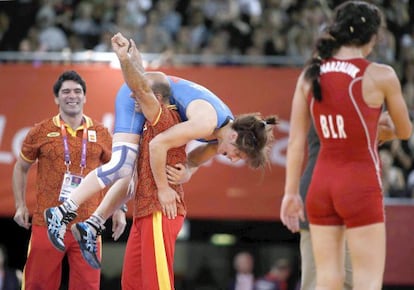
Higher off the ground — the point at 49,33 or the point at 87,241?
the point at 49,33

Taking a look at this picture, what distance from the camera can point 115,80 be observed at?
1116 centimetres

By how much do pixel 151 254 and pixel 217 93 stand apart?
536cm

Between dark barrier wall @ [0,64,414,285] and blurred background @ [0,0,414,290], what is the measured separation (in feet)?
0.04

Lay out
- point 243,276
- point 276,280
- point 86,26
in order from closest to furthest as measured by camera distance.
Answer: point 276,280 < point 243,276 < point 86,26

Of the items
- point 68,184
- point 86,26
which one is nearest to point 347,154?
point 68,184

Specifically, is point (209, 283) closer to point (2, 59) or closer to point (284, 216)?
point (2, 59)

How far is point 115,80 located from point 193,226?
123 inches

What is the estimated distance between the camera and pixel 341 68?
16.5ft

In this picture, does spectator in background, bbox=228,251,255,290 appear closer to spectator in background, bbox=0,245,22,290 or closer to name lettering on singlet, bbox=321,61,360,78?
spectator in background, bbox=0,245,22,290

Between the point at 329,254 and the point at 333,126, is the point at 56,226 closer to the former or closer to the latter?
the point at 329,254

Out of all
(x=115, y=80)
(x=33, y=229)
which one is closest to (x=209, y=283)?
(x=115, y=80)

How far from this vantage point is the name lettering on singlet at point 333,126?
5008 millimetres

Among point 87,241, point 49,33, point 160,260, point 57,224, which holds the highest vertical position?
point 49,33

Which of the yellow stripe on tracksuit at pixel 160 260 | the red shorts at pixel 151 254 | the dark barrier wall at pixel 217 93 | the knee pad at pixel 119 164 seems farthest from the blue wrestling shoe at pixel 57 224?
the dark barrier wall at pixel 217 93
